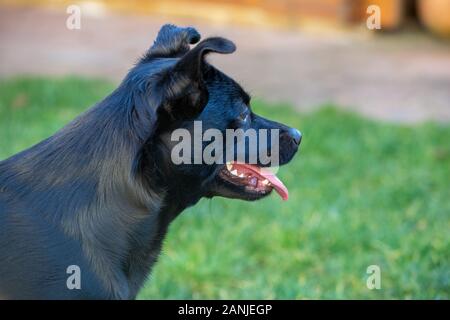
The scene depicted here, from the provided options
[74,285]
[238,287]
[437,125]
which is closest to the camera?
[74,285]

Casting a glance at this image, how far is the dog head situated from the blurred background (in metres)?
0.46

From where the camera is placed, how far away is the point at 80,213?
2.64 m

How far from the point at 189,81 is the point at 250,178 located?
1.98 feet

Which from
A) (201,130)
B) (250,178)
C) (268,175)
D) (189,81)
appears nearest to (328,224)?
(268,175)

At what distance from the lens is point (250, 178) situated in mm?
3137

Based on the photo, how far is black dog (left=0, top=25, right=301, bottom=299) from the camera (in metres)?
2.58

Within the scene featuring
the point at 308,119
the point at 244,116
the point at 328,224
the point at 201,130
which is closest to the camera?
the point at 201,130

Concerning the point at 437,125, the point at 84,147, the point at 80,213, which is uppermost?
the point at 84,147

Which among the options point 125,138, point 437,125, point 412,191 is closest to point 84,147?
point 125,138

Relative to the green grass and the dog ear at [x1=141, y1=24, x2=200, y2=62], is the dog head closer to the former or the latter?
the dog ear at [x1=141, y1=24, x2=200, y2=62]

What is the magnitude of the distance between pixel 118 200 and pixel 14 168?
36cm

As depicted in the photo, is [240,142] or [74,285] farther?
[240,142]

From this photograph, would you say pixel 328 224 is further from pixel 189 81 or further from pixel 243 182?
pixel 189 81

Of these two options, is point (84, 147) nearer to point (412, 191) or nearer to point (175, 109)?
Answer: point (175, 109)
